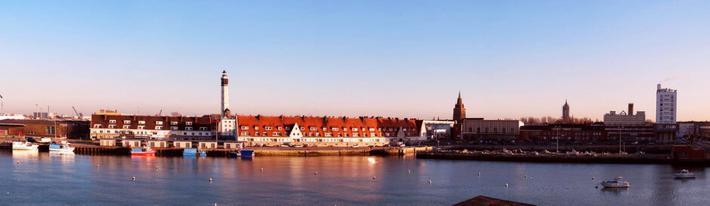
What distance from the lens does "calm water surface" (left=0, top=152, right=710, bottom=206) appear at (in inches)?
1446

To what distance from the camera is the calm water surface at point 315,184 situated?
1446 inches

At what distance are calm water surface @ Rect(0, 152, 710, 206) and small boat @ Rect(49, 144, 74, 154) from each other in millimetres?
11069

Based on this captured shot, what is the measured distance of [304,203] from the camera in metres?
34.6

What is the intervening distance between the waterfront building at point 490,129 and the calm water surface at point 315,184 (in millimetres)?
50763

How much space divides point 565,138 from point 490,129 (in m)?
12.8

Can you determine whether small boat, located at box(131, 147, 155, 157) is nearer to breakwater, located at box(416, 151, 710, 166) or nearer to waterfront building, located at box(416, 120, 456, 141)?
breakwater, located at box(416, 151, 710, 166)

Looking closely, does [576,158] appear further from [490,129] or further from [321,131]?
[490,129]

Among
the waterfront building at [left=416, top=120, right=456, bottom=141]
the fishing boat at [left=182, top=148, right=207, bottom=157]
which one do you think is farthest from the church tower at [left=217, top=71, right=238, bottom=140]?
the waterfront building at [left=416, top=120, right=456, bottom=141]

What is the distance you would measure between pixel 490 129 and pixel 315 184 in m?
76.0

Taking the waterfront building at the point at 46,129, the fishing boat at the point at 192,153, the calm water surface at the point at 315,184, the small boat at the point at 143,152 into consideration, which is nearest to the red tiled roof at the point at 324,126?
the fishing boat at the point at 192,153

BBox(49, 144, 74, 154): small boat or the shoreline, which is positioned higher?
BBox(49, 144, 74, 154): small boat

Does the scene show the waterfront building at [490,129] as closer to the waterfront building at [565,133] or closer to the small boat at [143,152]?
the waterfront building at [565,133]

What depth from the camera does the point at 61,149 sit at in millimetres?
75250

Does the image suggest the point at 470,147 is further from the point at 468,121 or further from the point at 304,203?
the point at 304,203
